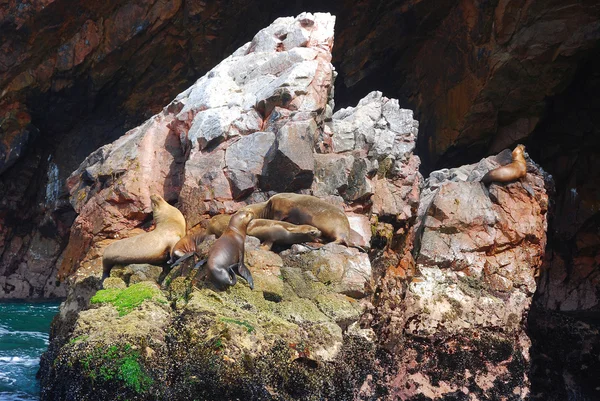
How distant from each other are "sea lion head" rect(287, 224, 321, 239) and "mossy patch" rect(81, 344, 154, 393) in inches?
126

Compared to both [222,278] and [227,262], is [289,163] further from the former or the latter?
[222,278]

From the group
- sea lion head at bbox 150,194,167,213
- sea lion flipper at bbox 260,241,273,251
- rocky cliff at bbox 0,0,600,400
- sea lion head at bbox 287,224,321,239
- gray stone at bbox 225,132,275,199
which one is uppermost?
rocky cliff at bbox 0,0,600,400

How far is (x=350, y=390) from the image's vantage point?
688 centimetres

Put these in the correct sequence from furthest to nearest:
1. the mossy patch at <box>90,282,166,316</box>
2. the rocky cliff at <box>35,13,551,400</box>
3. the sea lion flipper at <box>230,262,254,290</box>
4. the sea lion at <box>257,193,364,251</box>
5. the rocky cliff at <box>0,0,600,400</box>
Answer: the rocky cliff at <box>0,0,600,400</box> → the sea lion at <box>257,193,364,251</box> → the sea lion flipper at <box>230,262,254,290</box> → the mossy patch at <box>90,282,166,316</box> → the rocky cliff at <box>35,13,551,400</box>

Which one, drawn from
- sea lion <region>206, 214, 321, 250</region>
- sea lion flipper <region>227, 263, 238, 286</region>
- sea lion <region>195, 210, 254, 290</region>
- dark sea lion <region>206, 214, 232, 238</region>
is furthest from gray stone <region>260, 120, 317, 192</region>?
sea lion flipper <region>227, 263, 238, 286</region>

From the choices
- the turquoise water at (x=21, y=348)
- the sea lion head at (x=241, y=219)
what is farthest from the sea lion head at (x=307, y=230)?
the turquoise water at (x=21, y=348)

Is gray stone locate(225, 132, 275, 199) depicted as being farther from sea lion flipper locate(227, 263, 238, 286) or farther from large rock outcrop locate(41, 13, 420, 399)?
sea lion flipper locate(227, 263, 238, 286)

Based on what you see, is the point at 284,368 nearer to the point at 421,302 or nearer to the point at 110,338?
the point at 110,338

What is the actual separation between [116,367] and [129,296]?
1.38m

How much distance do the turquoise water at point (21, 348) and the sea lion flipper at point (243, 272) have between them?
3057mm

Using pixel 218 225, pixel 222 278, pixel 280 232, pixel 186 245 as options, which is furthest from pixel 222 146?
pixel 222 278

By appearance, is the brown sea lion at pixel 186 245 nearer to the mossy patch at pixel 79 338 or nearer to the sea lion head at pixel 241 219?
the sea lion head at pixel 241 219

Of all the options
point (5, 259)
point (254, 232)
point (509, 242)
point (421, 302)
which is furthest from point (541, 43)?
point (5, 259)

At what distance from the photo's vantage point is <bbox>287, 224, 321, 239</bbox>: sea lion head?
8.64 metres
